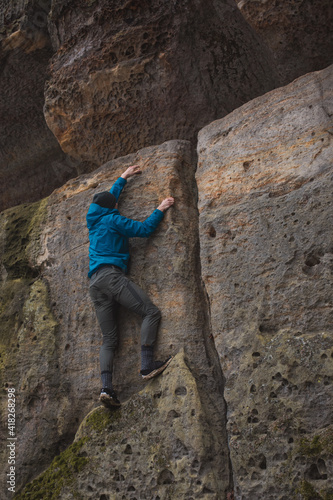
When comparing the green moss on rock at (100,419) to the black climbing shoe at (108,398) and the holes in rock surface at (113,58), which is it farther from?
the holes in rock surface at (113,58)

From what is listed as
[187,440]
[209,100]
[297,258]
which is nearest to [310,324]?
[297,258]

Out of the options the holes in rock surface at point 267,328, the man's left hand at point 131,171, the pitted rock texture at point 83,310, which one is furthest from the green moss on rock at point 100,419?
the man's left hand at point 131,171

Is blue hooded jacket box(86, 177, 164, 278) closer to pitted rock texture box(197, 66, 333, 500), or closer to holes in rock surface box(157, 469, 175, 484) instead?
pitted rock texture box(197, 66, 333, 500)

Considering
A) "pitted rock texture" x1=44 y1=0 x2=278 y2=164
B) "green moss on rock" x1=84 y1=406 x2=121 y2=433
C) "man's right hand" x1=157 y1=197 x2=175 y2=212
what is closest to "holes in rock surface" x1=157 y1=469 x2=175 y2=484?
"green moss on rock" x1=84 y1=406 x2=121 y2=433

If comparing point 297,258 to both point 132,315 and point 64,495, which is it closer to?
point 132,315

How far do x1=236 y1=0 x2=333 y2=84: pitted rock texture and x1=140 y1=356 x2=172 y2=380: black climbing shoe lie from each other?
11.2 ft

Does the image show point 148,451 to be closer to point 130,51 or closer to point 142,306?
point 142,306

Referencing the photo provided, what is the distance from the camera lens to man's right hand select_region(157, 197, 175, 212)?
16.9ft

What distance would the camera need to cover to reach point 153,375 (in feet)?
14.8

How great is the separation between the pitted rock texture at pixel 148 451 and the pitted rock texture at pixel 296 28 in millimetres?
3368

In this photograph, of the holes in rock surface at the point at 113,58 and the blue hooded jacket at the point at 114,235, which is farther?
the holes in rock surface at the point at 113,58

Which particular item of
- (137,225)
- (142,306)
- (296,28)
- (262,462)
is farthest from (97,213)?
(262,462)

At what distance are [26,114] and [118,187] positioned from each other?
10.5 ft

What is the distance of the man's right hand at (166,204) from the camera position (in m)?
5.16
